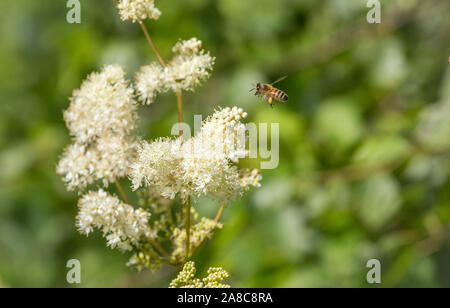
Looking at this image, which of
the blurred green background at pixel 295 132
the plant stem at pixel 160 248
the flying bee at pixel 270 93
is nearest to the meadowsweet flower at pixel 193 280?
the plant stem at pixel 160 248

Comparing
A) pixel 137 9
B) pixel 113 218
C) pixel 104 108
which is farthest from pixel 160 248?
pixel 137 9

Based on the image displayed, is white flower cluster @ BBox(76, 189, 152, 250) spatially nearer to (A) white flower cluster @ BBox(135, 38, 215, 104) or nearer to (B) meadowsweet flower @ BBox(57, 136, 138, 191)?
(B) meadowsweet flower @ BBox(57, 136, 138, 191)

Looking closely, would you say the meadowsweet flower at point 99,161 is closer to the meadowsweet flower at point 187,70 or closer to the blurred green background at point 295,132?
the meadowsweet flower at point 187,70

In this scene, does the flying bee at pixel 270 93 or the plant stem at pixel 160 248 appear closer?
the plant stem at pixel 160 248

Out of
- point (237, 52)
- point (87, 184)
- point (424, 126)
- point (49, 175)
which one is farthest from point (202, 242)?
point (49, 175)

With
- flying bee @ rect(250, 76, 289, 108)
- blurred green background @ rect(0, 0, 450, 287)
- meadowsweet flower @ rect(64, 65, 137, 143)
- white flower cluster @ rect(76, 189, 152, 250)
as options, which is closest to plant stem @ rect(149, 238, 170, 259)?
white flower cluster @ rect(76, 189, 152, 250)

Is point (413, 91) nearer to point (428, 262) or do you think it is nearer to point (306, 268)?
point (428, 262)
